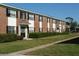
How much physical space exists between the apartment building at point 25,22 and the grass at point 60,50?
1574 mm

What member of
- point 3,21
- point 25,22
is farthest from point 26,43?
point 3,21

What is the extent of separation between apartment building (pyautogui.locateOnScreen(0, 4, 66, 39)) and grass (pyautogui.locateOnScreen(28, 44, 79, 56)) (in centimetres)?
157

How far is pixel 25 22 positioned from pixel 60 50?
502cm

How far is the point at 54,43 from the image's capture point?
717 inches

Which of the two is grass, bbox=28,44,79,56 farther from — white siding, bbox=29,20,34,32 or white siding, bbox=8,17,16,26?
white siding, bbox=8,17,16,26

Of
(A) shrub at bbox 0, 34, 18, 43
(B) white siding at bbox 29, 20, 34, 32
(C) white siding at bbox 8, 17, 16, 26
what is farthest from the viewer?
(C) white siding at bbox 8, 17, 16, 26

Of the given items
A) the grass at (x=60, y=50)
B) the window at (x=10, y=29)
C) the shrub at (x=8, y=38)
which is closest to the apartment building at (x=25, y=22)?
the window at (x=10, y=29)

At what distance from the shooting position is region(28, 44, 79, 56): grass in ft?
54.7

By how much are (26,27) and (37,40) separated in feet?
10.4

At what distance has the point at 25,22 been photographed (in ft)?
71.0

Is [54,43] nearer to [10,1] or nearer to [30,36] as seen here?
[30,36]

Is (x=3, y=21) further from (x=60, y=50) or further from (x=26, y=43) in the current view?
(x=60, y=50)

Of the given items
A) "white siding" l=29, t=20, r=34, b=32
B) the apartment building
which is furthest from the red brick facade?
"white siding" l=29, t=20, r=34, b=32

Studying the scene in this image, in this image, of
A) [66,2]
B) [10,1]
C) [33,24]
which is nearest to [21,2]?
[10,1]
